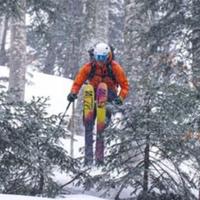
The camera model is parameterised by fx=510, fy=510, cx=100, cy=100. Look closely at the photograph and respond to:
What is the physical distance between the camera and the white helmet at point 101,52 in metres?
7.87

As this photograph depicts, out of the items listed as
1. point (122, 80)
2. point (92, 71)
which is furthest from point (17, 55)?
point (122, 80)

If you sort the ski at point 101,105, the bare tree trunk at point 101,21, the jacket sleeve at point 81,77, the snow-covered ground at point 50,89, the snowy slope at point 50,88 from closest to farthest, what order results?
the ski at point 101,105
the jacket sleeve at point 81,77
the bare tree trunk at point 101,21
the snow-covered ground at point 50,89
the snowy slope at point 50,88

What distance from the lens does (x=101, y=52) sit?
787cm

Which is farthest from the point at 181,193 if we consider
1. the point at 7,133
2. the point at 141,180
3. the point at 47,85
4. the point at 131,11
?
the point at 47,85

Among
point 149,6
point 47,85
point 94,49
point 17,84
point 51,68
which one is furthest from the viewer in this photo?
point 51,68

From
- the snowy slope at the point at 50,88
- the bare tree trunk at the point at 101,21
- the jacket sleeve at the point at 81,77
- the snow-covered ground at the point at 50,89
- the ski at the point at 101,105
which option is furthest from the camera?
the snowy slope at the point at 50,88

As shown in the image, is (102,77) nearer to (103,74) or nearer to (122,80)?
(103,74)

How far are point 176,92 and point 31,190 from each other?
215cm

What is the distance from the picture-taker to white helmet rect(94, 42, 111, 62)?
7.87 metres

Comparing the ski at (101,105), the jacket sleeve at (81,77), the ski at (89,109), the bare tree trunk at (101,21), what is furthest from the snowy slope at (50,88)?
the ski at (101,105)

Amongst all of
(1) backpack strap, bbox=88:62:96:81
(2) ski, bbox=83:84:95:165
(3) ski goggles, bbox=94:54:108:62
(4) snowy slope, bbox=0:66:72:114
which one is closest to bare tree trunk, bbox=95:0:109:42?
(1) backpack strap, bbox=88:62:96:81

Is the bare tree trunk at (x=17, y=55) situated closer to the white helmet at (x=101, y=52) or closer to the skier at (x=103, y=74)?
the skier at (x=103, y=74)

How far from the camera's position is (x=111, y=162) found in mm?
6430

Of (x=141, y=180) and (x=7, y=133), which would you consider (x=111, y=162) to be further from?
(x=7, y=133)
